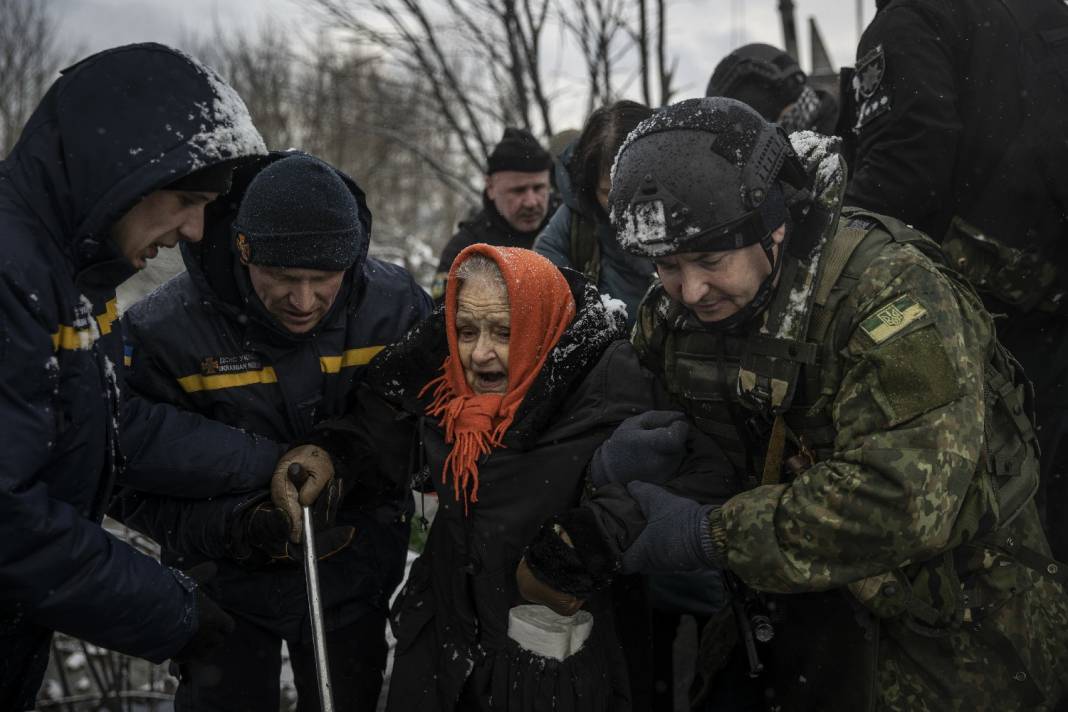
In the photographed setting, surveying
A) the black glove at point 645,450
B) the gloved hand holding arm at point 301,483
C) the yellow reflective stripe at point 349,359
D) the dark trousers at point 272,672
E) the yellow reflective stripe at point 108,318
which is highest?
the yellow reflective stripe at point 108,318

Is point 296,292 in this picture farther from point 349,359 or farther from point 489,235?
point 489,235

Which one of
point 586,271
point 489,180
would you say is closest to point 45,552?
point 586,271

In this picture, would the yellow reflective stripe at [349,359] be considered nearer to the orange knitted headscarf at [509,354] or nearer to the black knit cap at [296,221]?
the black knit cap at [296,221]

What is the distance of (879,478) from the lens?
1.82 metres

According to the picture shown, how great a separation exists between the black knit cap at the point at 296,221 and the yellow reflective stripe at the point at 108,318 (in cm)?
46

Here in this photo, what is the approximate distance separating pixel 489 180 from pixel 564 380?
2853 mm

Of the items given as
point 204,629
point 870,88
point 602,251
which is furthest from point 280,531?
point 870,88

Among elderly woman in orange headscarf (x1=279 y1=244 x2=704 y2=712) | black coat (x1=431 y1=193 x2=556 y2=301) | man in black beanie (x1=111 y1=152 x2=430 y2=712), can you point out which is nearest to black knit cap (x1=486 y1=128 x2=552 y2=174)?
black coat (x1=431 y1=193 x2=556 y2=301)

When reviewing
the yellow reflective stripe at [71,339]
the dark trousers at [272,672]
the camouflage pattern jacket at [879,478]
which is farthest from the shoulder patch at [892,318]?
the dark trousers at [272,672]

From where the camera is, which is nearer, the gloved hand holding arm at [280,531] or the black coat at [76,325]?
the black coat at [76,325]

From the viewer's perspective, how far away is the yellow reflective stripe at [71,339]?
1954mm

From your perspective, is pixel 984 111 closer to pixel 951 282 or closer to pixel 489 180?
pixel 951 282

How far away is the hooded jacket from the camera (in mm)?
3723

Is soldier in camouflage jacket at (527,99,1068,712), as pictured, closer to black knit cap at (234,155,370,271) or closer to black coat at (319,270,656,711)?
black coat at (319,270,656,711)
